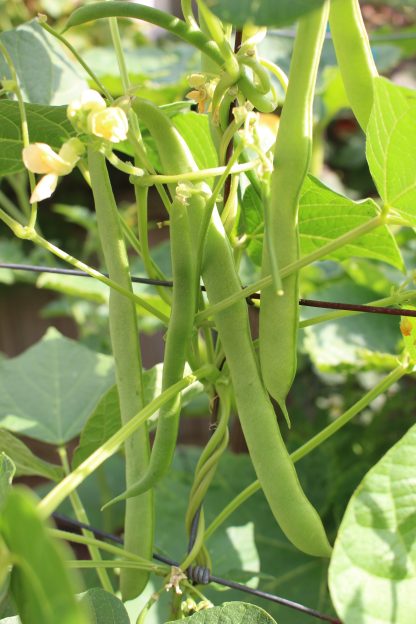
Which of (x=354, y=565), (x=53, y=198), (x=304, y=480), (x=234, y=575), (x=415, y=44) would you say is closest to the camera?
(x=354, y=565)

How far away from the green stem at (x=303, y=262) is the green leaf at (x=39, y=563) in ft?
0.65

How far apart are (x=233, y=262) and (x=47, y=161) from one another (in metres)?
0.14

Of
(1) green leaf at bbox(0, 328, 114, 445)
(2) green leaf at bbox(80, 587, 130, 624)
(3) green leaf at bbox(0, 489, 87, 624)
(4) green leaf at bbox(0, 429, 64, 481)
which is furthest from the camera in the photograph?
(1) green leaf at bbox(0, 328, 114, 445)

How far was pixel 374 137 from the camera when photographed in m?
0.44

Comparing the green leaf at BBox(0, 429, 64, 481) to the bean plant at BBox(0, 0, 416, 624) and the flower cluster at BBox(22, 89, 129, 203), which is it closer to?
the bean plant at BBox(0, 0, 416, 624)

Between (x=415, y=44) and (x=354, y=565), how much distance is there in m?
1.67

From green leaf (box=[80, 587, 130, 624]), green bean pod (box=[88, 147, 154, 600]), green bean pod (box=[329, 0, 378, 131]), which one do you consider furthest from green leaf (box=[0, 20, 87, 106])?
green leaf (box=[80, 587, 130, 624])

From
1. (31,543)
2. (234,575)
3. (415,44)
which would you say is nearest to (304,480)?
(234,575)

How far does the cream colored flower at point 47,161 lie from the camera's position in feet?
1.30

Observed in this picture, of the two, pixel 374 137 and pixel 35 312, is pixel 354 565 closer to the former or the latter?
pixel 374 137

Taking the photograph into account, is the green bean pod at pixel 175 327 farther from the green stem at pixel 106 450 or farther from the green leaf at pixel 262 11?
the green leaf at pixel 262 11

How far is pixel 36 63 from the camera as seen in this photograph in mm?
632

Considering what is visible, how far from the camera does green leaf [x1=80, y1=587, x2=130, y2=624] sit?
1.55 ft

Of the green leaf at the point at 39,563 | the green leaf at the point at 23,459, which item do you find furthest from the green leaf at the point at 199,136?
the green leaf at the point at 39,563
